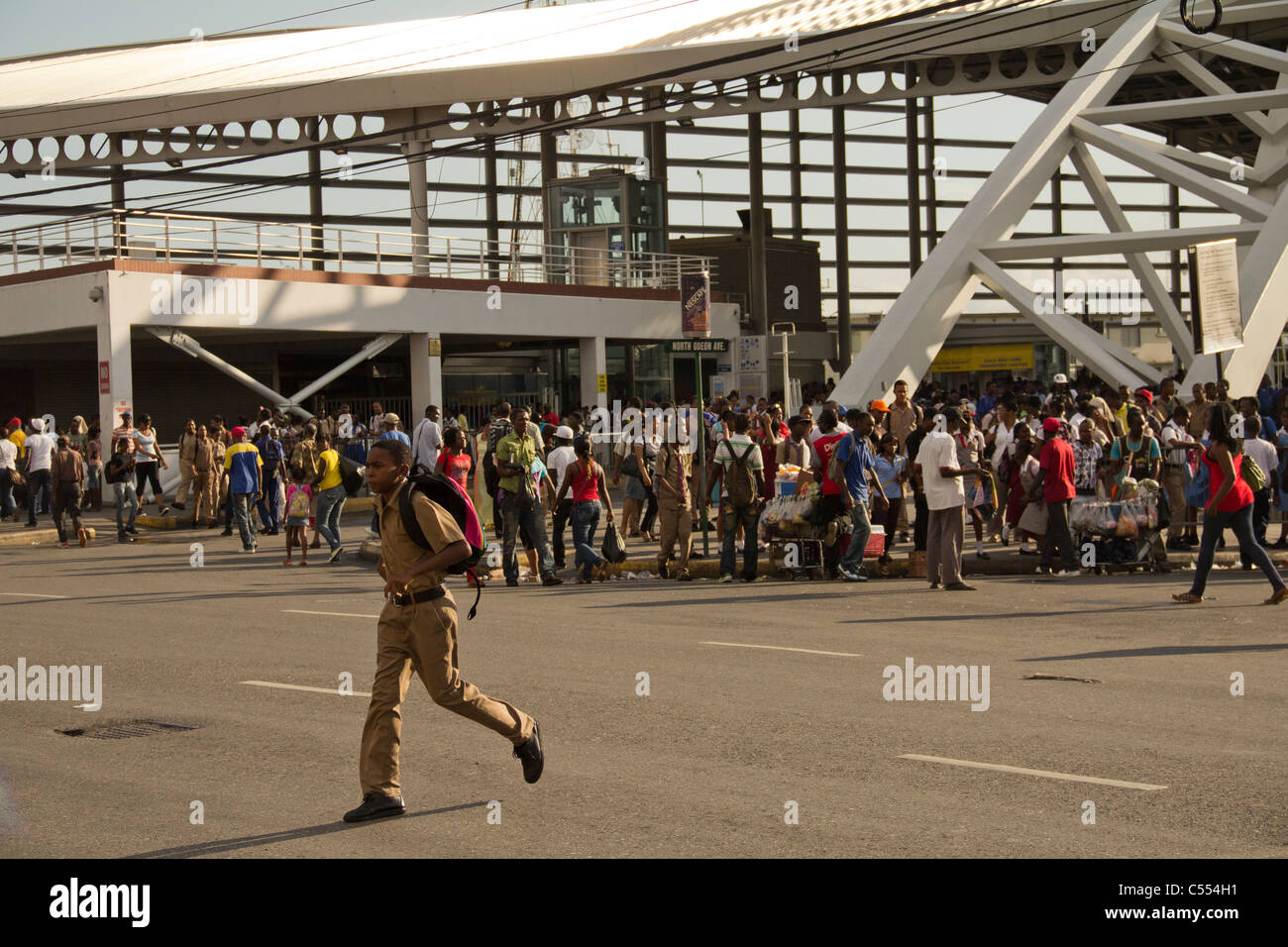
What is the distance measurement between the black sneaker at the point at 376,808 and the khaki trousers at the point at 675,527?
10350 mm

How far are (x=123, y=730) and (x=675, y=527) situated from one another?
359 inches

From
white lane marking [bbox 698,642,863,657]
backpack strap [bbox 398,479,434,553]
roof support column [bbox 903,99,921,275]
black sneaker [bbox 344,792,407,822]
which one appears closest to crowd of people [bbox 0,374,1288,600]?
white lane marking [bbox 698,642,863,657]

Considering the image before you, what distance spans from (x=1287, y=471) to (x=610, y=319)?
910 inches

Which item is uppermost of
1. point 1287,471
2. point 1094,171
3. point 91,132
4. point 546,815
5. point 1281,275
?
point 91,132

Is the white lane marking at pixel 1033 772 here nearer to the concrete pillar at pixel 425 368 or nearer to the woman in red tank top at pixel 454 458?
the woman in red tank top at pixel 454 458

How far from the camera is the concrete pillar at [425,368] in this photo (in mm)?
34844

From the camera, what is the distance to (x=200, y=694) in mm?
9859

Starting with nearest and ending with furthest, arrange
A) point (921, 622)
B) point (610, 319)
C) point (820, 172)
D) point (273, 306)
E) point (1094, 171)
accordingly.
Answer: point (921, 622) → point (1094, 171) → point (273, 306) → point (610, 319) → point (820, 172)

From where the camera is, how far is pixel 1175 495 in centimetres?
1773

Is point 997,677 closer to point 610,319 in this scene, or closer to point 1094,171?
point 1094,171

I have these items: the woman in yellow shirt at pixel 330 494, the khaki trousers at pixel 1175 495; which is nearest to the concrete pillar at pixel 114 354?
the woman in yellow shirt at pixel 330 494

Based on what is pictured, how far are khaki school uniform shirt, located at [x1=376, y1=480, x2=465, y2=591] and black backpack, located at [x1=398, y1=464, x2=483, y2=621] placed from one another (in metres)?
0.03

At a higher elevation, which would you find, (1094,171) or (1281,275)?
(1094,171)
